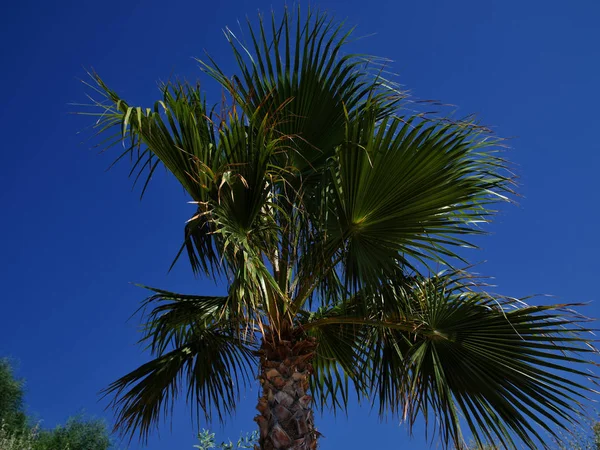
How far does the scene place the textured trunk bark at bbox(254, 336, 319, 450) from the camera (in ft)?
15.0

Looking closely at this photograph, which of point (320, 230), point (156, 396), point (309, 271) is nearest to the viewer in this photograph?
point (320, 230)

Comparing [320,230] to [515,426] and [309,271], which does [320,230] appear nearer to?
[309,271]

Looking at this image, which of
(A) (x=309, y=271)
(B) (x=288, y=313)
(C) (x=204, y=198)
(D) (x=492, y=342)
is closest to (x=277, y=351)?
(B) (x=288, y=313)

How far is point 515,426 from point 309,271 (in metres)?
2.06

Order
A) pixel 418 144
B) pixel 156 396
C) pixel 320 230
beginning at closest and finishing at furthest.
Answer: pixel 418 144 < pixel 320 230 < pixel 156 396

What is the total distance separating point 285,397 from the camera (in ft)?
15.3

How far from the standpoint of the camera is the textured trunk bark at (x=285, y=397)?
4.57 meters

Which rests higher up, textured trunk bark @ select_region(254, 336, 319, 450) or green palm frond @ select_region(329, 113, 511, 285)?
green palm frond @ select_region(329, 113, 511, 285)

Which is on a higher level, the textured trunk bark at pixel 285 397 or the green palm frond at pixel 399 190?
the green palm frond at pixel 399 190

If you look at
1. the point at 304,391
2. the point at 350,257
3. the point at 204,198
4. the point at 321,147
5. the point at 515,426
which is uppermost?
the point at 321,147

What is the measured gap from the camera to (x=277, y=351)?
16.1ft

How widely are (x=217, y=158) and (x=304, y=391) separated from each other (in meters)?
1.98

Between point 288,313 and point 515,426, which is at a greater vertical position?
point 288,313

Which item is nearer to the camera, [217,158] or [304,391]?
[217,158]
